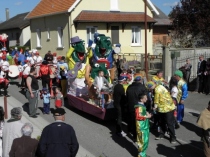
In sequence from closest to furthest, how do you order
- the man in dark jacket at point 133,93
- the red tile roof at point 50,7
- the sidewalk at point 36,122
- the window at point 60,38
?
the sidewalk at point 36,122
the man in dark jacket at point 133,93
the red tile roof at point 50,7
the window at point 60,38

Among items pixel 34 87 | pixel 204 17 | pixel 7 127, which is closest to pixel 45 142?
pixel 7 127

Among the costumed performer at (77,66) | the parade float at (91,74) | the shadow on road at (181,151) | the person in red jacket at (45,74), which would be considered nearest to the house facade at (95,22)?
the person in red jacket at (45,74)

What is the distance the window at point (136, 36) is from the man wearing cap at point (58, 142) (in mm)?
23429

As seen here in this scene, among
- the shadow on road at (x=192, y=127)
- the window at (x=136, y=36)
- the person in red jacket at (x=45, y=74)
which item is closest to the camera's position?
the shadow on road at (x=192, y=127)

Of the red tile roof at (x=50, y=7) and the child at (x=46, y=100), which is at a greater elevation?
the red tile roof at (x=50, y=7)

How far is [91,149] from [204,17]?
17.6 m

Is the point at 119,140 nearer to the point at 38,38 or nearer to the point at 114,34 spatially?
the point at 114,34

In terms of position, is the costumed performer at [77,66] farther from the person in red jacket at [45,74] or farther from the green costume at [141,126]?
the green costume at [141,126]

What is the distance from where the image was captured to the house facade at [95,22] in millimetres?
25906

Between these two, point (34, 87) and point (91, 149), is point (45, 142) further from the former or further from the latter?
point (34, 87)

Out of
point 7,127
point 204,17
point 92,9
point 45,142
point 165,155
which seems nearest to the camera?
point 45,142

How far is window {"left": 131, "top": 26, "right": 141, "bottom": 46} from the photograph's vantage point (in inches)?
1121

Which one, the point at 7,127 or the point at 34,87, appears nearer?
the point at 7,127

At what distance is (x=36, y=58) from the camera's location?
18.2 meters
